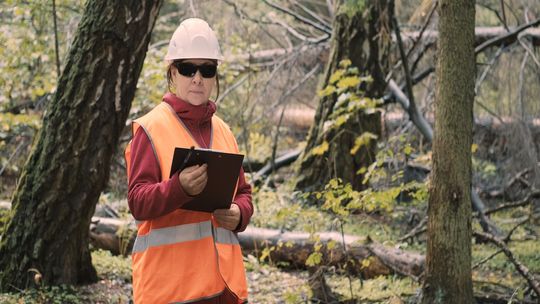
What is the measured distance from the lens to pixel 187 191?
9.36 ft

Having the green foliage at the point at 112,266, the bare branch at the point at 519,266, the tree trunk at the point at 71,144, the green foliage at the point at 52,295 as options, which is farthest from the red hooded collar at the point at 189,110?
the green foliage at the point at 112,266

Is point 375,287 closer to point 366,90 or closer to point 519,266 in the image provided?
point 519,266

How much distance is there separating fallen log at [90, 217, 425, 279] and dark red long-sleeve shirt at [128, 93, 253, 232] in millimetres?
2631

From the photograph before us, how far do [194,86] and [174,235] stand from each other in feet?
2.16

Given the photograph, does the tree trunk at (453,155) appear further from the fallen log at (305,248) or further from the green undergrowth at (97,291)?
the green undergrowth at (97,291)

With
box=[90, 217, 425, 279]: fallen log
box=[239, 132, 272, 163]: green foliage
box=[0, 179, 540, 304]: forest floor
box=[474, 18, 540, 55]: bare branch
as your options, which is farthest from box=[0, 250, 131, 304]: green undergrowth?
box=[239, 132, 272, 163]: green foliage

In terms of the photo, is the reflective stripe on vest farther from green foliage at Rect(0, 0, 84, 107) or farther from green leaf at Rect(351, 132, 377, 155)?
green foliage at Rect(0, 0, 84, 107)

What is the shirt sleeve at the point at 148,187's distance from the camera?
2.85 m

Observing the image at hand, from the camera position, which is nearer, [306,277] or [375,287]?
[375,287]

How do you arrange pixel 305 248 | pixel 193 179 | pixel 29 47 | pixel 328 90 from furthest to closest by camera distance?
1. pixel 29 47
2. pixel 305 248
3. pixel 328 90
4. pixel 193 179

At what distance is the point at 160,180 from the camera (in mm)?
3047

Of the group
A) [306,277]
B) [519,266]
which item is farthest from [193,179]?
[306,277]

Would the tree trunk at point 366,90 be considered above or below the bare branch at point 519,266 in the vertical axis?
above

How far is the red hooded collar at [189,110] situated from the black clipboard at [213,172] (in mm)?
324
